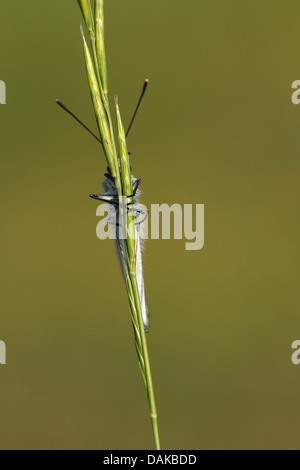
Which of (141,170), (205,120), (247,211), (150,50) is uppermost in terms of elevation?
(150,50)

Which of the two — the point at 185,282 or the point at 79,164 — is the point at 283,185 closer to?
the point at 185,282

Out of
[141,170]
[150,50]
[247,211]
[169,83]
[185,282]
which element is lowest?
[185,282]

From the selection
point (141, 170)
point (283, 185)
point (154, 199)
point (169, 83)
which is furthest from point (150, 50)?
point (283, 185)

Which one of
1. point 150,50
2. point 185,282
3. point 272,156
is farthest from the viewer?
point 150,50

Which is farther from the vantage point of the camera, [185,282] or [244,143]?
[244,143]

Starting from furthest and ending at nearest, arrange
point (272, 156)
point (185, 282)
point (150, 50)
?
1. point (150, 50)
2. point (272, 156)
3. point (185, 282)

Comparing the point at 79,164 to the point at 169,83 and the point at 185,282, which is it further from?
the point at 185,282

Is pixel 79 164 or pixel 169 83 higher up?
pixel 169 83

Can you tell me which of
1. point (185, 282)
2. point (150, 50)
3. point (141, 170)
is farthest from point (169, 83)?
point (185, 282)

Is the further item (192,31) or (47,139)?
(192,31)
